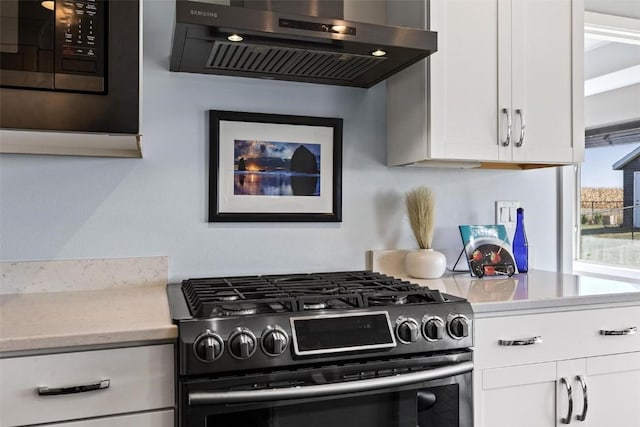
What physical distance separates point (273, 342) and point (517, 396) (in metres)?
0.88

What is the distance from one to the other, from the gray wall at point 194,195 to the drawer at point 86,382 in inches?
26.3

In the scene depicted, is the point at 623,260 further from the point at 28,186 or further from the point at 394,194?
the point at 28,186

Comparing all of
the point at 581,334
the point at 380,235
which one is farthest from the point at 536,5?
the point at 581,334

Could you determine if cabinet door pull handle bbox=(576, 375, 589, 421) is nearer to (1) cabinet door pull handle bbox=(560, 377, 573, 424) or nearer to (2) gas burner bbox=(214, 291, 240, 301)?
(1) cabinet door pull handle bbox=(560, 377, 573, 424)

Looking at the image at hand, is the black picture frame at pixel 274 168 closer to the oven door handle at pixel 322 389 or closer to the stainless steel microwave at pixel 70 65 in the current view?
the stainless steel microwave at pixel 70 65

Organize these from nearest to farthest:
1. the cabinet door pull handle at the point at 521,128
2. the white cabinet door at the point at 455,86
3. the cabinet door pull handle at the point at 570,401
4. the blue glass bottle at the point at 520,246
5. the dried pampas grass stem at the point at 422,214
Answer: the cabinet door pull handle at the point at 570,401
the white cabinet door at the point at 455,86
the cabinet door pull handle at the point at 521,128
the dried pampas grass stem at the point at 422,214
the blue glass bottle at the point at 520,246

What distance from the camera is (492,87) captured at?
1.93 m

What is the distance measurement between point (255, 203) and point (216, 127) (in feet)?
1.05

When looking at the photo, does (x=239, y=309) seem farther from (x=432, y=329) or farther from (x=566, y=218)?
(x=566, y=218)

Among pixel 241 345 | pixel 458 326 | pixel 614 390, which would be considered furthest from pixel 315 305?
pixel 614 390

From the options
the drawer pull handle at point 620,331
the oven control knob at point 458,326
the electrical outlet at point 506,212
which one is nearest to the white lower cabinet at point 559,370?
the drawer pull handle at point 620,331

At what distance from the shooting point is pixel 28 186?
173 cm

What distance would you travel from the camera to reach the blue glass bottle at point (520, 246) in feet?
7.38

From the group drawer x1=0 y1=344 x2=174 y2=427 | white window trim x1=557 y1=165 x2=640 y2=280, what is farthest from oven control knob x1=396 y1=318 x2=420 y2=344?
white window trim x1=557 y1=165 x2=640 y2=280
